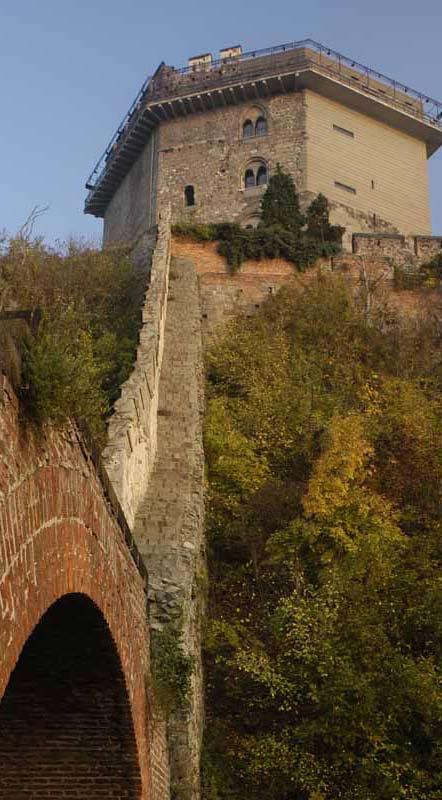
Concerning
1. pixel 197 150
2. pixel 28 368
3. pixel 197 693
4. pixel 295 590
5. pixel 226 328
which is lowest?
pixel 197 693

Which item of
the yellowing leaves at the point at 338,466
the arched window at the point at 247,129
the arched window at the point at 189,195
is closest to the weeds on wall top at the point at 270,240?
the arched window at the point at 189,195

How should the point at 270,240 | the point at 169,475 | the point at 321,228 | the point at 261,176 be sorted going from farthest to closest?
the point at 261,176
the point at 321,228
the point at 270,240
the point at 169,475

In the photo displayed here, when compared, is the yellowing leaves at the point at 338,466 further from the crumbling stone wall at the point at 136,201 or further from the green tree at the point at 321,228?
the crumbling stone wall at the point at 136,201

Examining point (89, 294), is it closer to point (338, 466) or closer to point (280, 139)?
point (338, 466)

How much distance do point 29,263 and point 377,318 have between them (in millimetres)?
7992

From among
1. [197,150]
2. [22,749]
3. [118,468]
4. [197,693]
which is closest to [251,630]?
[197,693]

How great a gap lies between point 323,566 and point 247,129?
2277cm

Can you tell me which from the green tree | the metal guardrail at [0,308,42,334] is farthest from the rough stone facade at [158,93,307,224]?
the metal guardrail at [0,308,42,334]

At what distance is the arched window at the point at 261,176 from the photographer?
111 ft

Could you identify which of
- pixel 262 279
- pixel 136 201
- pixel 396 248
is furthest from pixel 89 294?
pixel 136 201

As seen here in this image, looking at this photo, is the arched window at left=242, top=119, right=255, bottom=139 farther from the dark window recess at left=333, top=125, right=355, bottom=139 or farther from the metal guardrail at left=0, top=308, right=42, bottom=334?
the metal guardrail at left=0, top=308, right=42, bottom=334

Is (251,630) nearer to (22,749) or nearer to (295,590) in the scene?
(295,590)

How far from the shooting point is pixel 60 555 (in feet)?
19.0

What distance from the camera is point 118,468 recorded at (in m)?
11.9
